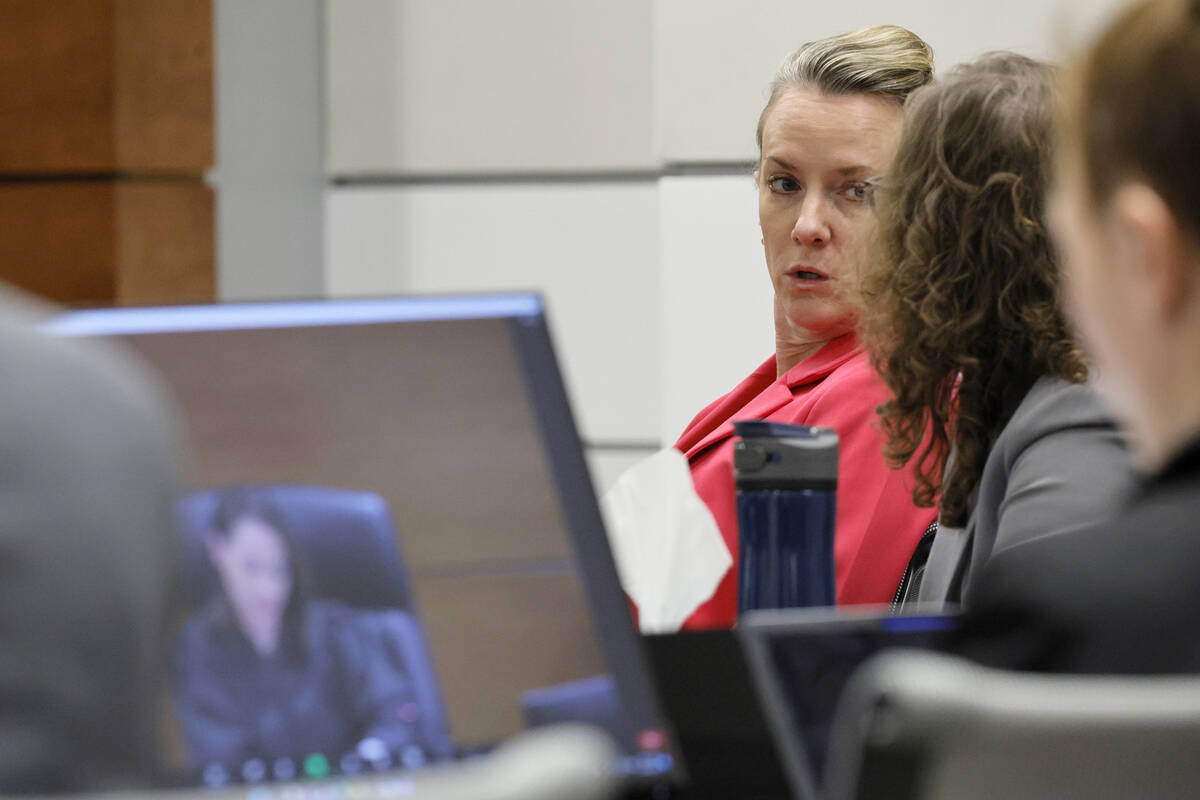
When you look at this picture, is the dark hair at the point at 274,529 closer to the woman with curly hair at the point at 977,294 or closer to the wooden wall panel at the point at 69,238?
the woman with curly hair at the point at 977,294

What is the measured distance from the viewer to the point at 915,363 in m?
1.01

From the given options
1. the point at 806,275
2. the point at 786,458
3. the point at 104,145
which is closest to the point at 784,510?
the point at 786,458

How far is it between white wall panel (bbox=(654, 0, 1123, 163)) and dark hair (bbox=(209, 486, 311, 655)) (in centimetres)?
166

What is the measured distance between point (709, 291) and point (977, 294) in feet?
4.22

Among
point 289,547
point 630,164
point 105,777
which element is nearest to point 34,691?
point 105,777

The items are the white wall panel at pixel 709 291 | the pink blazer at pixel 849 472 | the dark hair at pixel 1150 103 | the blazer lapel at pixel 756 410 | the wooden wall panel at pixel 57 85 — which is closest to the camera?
the dark hair at pixel 1150 103

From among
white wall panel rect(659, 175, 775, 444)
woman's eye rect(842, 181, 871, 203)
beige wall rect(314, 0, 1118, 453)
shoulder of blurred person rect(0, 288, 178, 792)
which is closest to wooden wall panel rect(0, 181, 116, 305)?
beige wall rect(314, 0, 1118, 453)

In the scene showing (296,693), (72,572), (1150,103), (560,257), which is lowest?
(560,257)

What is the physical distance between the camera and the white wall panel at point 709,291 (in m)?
2.25

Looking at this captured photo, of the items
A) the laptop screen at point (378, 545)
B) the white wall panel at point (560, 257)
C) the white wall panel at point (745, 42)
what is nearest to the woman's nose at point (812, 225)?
the white wall panel at point (745, 42)

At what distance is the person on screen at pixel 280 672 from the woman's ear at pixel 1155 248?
1.09 feet

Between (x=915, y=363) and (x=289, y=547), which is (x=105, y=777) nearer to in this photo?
(x=289, y=547)

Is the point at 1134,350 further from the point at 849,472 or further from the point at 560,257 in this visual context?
the point at 560,257

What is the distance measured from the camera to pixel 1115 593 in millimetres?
541
